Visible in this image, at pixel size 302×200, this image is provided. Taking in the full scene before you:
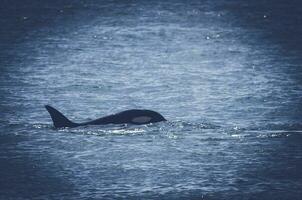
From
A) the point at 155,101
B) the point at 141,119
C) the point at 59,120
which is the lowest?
the point at 141,119

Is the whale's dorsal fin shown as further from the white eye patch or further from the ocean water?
the white eye patch

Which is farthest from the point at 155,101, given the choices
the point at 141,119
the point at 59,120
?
the point at 59,120

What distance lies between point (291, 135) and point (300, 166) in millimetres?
2963

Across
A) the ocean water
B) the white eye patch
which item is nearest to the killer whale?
the white eye patch

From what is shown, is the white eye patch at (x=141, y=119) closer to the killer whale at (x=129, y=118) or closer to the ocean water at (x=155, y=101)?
the killer whale at (x=129, y=118)

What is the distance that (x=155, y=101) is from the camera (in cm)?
2645

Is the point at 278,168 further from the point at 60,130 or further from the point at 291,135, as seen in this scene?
the point at 60,130

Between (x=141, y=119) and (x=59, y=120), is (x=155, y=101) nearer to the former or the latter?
(x=141, y=119)

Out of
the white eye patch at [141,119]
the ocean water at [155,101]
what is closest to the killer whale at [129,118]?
the white eye patch at [141,119]


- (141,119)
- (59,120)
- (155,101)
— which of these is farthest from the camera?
(155,101)

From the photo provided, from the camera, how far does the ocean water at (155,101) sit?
17766 mm

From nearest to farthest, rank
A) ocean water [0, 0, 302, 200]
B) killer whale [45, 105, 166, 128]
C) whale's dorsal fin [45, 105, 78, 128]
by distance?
ocean water [0, 0, 302, 200], whale's dorsal fin [45, 105, 78, 128], killer whale [45, 105, 166, 128]

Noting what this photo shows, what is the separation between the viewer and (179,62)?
33.9 meters

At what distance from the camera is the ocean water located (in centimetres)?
1777
